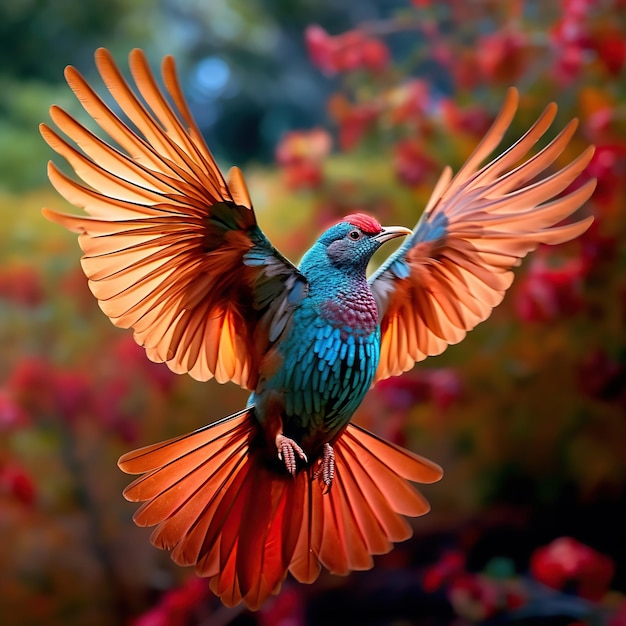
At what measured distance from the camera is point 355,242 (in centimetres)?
77

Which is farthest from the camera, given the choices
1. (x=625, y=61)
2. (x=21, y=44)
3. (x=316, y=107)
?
(x=316, y=107)

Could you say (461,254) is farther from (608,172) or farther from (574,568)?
(574,568)

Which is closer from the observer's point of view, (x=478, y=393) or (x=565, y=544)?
(x=565, y=544)

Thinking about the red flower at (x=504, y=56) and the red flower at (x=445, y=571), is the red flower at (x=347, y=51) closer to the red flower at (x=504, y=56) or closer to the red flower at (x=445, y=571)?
the red flower at (x=504, y=56)

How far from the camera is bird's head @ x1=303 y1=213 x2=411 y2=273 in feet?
2.51

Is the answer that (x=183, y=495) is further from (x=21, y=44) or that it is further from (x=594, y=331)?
(x=21, y=44)

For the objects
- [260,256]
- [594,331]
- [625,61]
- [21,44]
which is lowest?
[594,331]

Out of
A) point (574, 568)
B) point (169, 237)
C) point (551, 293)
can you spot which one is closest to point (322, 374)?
point (169, 237)

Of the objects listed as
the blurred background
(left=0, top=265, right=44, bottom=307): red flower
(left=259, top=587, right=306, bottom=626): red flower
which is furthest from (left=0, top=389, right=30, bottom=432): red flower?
(left=259, top=587, right=306, bottom=626): red flower

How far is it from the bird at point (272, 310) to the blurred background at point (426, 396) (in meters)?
0.81

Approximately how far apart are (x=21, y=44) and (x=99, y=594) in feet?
5.23

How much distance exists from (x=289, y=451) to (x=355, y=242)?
205 mm

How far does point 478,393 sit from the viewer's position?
182cm

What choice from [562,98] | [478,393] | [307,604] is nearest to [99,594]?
[307,604]
